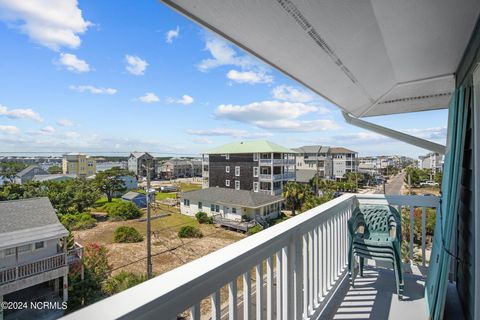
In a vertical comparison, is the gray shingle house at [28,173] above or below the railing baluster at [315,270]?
above

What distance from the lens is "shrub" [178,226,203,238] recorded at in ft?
9.11

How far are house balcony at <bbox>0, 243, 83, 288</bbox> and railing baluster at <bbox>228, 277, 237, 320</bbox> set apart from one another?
898 mm

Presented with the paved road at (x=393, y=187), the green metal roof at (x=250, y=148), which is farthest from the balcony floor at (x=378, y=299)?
the green metal roof at (x=250, y=148)

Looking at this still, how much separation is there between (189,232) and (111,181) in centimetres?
121

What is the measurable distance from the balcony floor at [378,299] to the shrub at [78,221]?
1658 mm

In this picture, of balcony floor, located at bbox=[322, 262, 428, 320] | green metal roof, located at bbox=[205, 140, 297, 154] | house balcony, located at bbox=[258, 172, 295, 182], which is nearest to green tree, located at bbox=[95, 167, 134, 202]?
balcony floor, located at bbox=[322, 262, 428, 320]

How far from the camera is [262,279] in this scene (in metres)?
1.12

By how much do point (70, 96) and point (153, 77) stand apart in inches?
53.3

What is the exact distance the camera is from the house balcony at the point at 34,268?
44.4 inches

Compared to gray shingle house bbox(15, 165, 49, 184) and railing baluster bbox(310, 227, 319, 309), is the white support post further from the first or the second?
railing baluster bbox(310, 227, 319, 309)

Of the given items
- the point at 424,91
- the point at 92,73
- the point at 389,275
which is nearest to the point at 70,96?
the point at 92,73

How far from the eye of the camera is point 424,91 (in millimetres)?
2752

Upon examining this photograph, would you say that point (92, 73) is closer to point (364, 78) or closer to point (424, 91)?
point (364, 78)

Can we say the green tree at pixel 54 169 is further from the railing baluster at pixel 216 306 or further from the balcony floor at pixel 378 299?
the balcony floor at pixel 378 299
